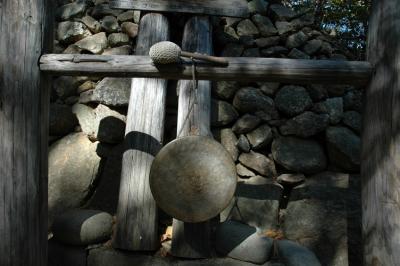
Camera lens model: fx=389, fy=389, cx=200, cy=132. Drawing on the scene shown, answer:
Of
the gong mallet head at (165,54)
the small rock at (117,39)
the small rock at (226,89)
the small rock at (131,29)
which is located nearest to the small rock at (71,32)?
the small rock at (117,39)

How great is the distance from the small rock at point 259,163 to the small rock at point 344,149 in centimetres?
62

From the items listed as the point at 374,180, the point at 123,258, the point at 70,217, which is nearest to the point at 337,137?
the point at 374,180

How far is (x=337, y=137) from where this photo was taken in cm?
393

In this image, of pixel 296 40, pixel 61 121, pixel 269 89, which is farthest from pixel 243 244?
pixel 296 40

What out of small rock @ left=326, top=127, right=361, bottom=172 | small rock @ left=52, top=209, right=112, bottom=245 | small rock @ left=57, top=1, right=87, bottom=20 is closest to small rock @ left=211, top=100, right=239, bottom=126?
small rock @ left=326, top=127, right=361, bottom=172

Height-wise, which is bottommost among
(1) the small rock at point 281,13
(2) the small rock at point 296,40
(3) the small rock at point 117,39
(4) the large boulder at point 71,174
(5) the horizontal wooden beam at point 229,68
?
(4) the large boulder at point 71,174

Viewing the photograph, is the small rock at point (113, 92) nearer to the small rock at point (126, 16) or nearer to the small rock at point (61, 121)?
the small rock at point (61, 121)

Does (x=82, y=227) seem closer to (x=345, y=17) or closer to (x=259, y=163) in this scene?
(x=259, y=163)

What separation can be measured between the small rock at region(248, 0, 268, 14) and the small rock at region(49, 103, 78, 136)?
8.47ft

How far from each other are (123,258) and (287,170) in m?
1.81

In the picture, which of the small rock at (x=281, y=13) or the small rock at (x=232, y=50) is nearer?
the small rock at (x=232, y=50)

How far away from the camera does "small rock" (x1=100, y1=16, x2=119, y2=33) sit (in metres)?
4.69

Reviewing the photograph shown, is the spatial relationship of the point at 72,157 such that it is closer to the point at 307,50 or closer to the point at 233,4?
the point at 233,4

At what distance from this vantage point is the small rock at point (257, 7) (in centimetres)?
498
